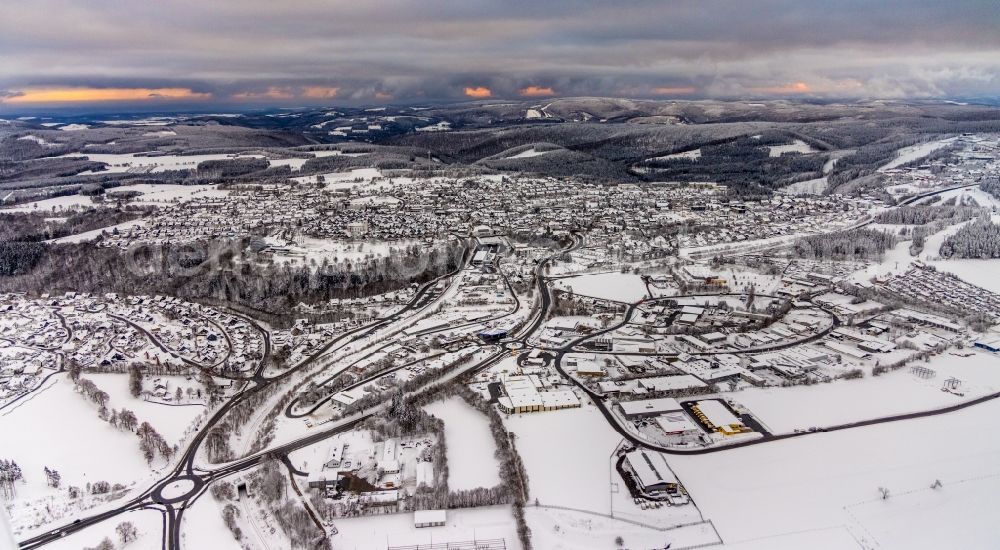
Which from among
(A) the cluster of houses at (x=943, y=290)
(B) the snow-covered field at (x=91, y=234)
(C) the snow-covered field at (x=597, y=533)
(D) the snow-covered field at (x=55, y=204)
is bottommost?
(C) the snow-covered field at (x=597, y=533)

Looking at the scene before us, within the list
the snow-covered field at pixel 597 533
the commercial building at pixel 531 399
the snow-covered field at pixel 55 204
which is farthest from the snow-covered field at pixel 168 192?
the snow-covered field at pixel 597 533

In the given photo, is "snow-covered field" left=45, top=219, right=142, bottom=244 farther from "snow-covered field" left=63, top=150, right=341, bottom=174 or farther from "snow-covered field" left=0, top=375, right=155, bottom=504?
"snow-covered field" left=63, top=150, right=341, bottom=174

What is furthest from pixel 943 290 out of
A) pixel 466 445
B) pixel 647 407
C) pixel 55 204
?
pixel 55 204

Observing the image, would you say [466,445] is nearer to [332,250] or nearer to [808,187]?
[332,250]

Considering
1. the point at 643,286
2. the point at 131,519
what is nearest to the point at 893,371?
the point at 643,286

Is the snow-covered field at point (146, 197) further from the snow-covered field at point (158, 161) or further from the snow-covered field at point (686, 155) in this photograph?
the snow-covered field at point (686, 155)
